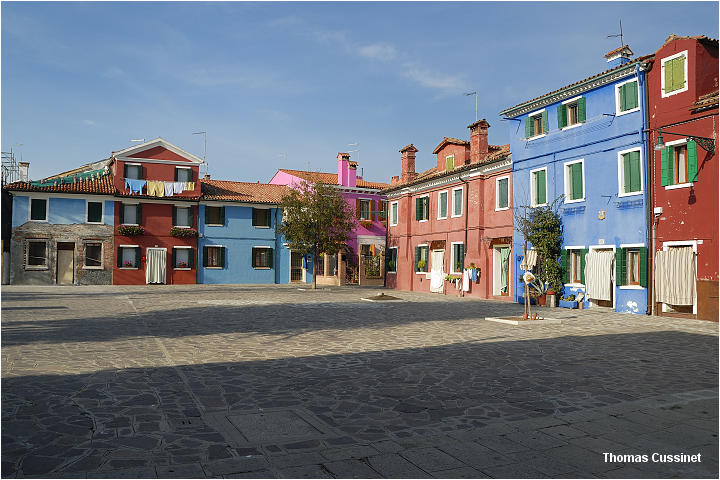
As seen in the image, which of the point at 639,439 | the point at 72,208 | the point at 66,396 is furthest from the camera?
the point at 72,208

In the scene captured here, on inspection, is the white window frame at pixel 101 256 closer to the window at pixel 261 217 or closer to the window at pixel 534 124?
the window at pixel 261 217

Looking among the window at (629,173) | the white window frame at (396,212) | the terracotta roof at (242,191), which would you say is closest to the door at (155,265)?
the terracotta roof at (242,191)

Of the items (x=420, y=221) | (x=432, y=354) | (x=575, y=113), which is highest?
(x=575, y=113)

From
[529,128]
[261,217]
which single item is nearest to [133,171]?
[261,217]

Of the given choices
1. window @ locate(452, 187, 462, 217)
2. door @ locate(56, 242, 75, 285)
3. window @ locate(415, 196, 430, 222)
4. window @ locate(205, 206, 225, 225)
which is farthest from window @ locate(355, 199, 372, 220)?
door @ locate(56, 242, 75, 285)

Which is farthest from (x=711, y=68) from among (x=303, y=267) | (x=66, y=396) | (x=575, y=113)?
(x=303, y=267)

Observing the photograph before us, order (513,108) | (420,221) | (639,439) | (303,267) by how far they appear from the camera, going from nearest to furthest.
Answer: (639,439) < (513,108) < (420,221) < (303,267)

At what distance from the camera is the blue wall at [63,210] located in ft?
114

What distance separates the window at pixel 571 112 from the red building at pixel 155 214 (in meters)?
25.0

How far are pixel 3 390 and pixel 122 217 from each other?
32.6m

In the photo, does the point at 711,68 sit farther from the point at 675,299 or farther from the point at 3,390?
the point at 3,390

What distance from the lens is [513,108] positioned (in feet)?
79.8

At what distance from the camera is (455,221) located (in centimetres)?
2908

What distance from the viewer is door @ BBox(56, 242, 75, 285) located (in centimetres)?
3547
